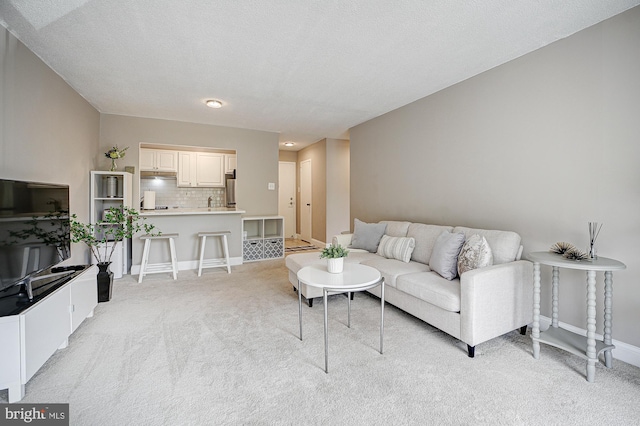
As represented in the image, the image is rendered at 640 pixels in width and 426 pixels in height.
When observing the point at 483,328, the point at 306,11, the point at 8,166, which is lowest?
the point at 483,328

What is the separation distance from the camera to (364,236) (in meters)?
3.88

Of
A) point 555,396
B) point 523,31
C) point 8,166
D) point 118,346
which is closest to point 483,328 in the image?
point 555,396

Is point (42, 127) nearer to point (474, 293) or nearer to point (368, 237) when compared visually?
point (368, 237)

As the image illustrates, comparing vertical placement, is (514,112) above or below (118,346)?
above

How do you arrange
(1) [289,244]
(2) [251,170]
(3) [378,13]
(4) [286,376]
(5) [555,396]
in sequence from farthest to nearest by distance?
(1) [289,244] → (2) [251,170] → (3) [378,13] → (4) [286,376] → (5) [555,396]

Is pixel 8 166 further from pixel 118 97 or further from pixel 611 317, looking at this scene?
pixel 611 317

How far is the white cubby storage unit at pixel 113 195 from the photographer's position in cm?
406

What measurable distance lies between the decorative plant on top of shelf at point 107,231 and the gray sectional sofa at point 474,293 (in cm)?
261

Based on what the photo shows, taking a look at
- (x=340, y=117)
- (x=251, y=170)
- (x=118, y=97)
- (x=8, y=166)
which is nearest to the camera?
(x=8, y=166)

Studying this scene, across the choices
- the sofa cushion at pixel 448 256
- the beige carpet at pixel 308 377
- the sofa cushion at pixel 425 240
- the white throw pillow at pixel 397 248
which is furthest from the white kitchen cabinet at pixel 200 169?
the sofa cushion at pixel 448 256

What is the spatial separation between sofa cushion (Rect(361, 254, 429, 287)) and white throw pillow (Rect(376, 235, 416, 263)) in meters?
0.08

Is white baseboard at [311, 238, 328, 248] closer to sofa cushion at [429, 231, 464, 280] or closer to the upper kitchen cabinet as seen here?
the upper kitchen cabinet

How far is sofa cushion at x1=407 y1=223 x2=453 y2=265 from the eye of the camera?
317 centimetres

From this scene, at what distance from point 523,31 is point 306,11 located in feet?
5.67
